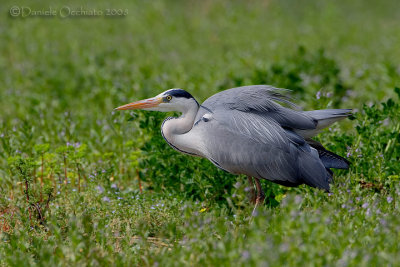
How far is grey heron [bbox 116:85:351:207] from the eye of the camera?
4.67m

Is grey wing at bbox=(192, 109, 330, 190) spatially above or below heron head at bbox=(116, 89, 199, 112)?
below

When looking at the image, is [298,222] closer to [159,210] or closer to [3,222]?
[159,210]

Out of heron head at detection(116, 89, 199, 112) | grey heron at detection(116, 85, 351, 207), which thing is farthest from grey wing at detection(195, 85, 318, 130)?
heron head at detection(116, 89, 199, 112)

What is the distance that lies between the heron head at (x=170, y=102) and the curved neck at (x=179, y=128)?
0.05 m

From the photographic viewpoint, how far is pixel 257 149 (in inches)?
185

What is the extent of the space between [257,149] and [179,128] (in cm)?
68

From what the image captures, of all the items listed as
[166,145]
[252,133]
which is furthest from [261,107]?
[166,145]

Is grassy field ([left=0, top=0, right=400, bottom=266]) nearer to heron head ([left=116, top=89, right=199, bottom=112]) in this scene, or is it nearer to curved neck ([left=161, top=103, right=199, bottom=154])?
curved neck ([left=161, top=103, right=199, bottom=154])

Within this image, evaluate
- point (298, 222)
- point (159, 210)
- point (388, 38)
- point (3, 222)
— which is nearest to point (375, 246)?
point (298, 222)

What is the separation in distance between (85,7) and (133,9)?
1.25 metres

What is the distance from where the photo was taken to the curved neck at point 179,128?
481 centimetres

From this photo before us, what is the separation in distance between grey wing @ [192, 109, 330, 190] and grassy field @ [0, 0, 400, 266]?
0.28 m

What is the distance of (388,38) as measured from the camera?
44.3 feet

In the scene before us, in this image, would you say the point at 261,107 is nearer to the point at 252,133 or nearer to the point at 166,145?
Result: the point at 252,133
